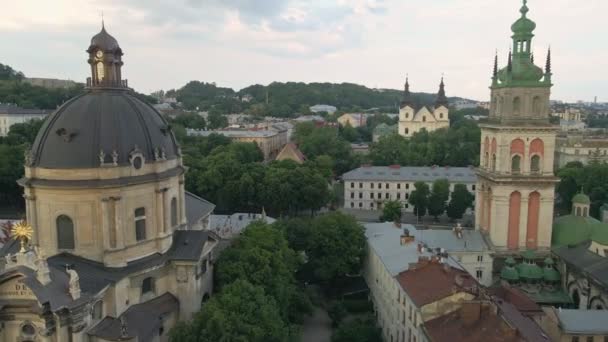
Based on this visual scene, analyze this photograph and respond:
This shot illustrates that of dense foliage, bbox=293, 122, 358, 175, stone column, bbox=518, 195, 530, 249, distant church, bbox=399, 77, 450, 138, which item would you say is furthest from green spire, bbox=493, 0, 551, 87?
distant church, bbox=399, 77, 450, 138

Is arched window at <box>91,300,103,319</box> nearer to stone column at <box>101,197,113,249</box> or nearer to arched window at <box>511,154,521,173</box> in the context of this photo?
stone column at <box>101,197,113,249</box>

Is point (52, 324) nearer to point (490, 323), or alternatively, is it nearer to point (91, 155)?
point (91, 155)

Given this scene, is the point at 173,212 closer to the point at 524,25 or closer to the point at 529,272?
the point at 529,272

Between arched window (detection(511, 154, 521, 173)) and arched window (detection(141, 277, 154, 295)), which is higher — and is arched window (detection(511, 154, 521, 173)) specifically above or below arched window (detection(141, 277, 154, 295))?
above

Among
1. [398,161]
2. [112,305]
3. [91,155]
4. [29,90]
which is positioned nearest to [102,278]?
[112,305]

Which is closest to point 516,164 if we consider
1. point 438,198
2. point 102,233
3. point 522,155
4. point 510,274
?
point 522,155

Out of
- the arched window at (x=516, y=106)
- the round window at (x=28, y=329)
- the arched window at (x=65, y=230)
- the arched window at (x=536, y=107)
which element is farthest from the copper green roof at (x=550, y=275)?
the round window at (x=28, y=329)
